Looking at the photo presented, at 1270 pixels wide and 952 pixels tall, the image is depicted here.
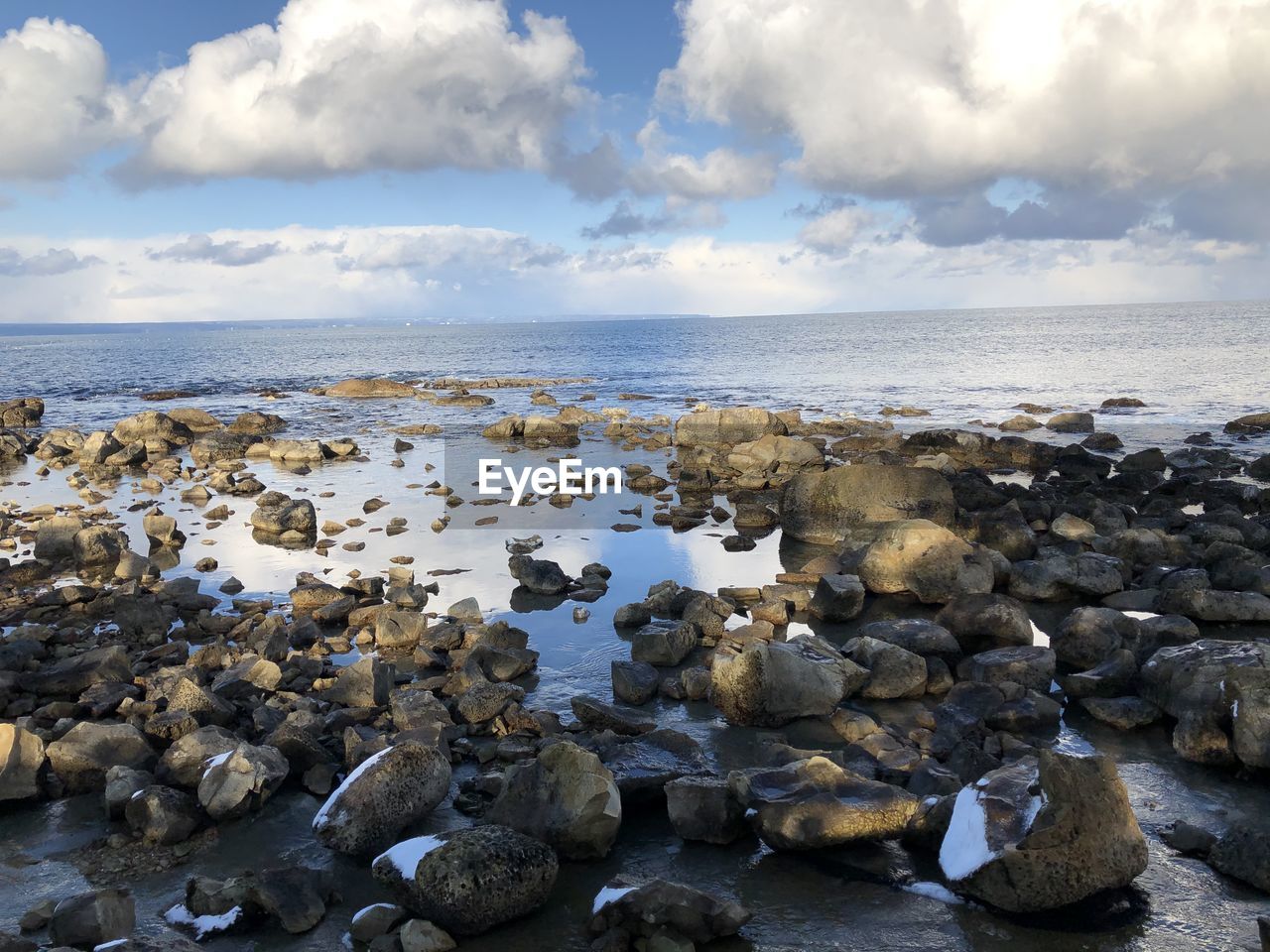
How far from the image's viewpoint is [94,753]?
8.42m

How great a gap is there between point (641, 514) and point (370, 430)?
22.7 m

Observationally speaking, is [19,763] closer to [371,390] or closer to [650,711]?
[650,711]

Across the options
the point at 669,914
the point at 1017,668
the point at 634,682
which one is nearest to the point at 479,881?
the point at 669,914

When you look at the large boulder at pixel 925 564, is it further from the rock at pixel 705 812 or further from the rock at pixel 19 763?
the rock at pixel 19 763

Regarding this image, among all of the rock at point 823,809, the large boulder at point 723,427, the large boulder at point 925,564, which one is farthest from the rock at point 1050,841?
the large boulder at point 723,427

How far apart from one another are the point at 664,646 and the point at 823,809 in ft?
14.7

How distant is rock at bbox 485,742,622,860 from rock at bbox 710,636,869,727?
2617 mm

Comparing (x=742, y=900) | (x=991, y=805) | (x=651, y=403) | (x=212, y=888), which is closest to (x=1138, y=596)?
(x=991, y=805)

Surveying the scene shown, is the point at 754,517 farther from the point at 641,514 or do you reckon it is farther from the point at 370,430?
the point at 370,430

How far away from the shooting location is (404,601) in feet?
44.1

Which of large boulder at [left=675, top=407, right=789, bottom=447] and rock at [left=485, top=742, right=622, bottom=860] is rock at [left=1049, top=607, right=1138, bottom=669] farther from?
large boulder at [left=675, top=407, right=789, bottom=447]

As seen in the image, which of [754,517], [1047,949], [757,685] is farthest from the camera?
[754,517]

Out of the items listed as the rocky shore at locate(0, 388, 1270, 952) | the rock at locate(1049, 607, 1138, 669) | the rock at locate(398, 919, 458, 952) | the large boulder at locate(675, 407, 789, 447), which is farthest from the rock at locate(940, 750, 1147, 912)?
the large boulder at locate(675, 407, 789, 447)

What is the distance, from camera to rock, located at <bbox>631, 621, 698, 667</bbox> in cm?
1147
